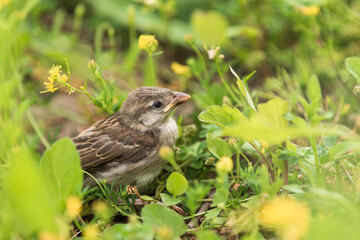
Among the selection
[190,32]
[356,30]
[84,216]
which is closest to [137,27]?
[190,32]

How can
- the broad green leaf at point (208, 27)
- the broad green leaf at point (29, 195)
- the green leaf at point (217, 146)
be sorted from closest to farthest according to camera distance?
the broad green leaf at point (29, 195) < the green leaf at point (217, 146) < the broad green leaf at point (208, 27)

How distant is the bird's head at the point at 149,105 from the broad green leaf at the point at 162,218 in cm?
123

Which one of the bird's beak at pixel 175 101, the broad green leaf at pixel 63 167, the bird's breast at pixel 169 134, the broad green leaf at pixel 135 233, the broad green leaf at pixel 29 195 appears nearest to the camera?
the broad green leaf at pixel 29 195

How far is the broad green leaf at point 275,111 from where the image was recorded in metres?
2.40

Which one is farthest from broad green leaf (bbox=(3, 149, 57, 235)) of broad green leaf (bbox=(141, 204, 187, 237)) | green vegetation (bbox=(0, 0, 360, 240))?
broad green leaf (bbox=(141, 204, 187, 237))

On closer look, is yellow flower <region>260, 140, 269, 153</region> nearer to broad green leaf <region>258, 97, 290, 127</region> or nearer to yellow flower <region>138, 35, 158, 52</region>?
broad green leaf <region>258, 97, 290, 127</region>

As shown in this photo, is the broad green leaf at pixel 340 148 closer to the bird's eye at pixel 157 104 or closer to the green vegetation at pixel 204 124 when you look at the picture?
the green vegetation at pixel 204 124

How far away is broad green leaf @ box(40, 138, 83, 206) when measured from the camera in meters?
2.34

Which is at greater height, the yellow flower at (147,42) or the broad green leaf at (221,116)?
the yellow flower at (147,42)

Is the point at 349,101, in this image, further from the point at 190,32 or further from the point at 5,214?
the point at 5,214

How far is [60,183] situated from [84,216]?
850 mm

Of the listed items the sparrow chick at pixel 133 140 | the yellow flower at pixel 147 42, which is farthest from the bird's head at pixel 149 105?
the yellow flower at pixel 147 42

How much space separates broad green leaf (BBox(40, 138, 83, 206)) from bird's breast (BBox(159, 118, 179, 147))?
45.8 inches

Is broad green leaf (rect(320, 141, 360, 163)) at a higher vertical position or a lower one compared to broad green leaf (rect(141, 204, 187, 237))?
higher
